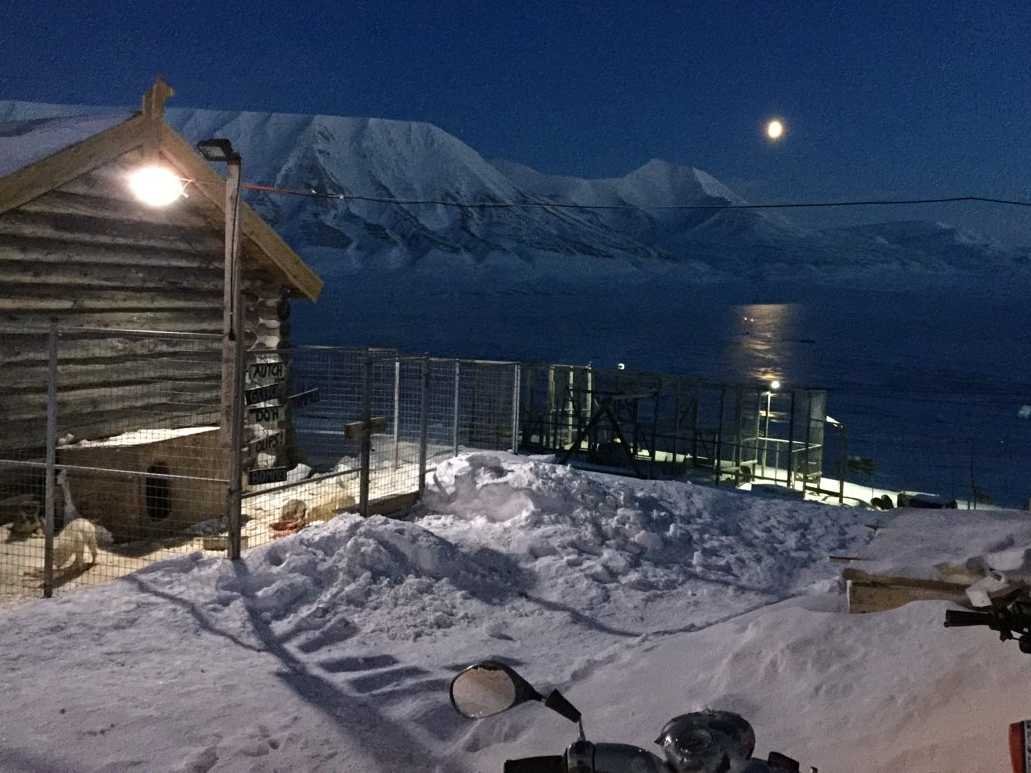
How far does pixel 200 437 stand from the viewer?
39.2ft

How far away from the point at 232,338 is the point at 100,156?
363 centimetres

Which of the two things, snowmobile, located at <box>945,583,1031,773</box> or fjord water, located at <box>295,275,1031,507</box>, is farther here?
fjord water, located at <box>295,275,1031,507</box>

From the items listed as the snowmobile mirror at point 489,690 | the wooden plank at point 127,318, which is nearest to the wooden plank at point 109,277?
the wooden plank at point 127,318

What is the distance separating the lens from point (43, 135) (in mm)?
11680

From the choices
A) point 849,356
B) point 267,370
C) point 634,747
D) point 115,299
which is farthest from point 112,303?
point 849,356

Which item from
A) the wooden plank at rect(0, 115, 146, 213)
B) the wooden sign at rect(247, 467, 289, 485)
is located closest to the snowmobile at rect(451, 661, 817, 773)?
the wooden plank at rect(0, 115, 146, 213)

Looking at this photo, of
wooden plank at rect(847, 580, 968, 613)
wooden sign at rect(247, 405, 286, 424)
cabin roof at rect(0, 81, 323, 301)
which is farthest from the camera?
wooden sign at rect(247, 405, 286, 424)

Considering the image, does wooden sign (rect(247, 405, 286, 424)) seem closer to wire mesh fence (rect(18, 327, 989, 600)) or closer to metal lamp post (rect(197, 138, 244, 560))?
wire mesh fence (rect(18, 327, 989, 600))

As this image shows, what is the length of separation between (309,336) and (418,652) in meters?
100

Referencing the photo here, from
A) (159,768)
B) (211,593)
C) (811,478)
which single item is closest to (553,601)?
(211,593)

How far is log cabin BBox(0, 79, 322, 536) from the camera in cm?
1102

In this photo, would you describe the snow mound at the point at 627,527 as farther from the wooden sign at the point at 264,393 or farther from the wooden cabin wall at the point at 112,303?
the wooden cabin wall at the point at 112,303

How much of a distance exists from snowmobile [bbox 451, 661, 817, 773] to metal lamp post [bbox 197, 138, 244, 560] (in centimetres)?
604

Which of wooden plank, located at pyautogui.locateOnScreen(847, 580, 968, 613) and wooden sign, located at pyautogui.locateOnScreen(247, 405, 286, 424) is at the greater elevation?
wooden sign, located at pyautogui.locateOnScreen(247, 405, 286, 424)
